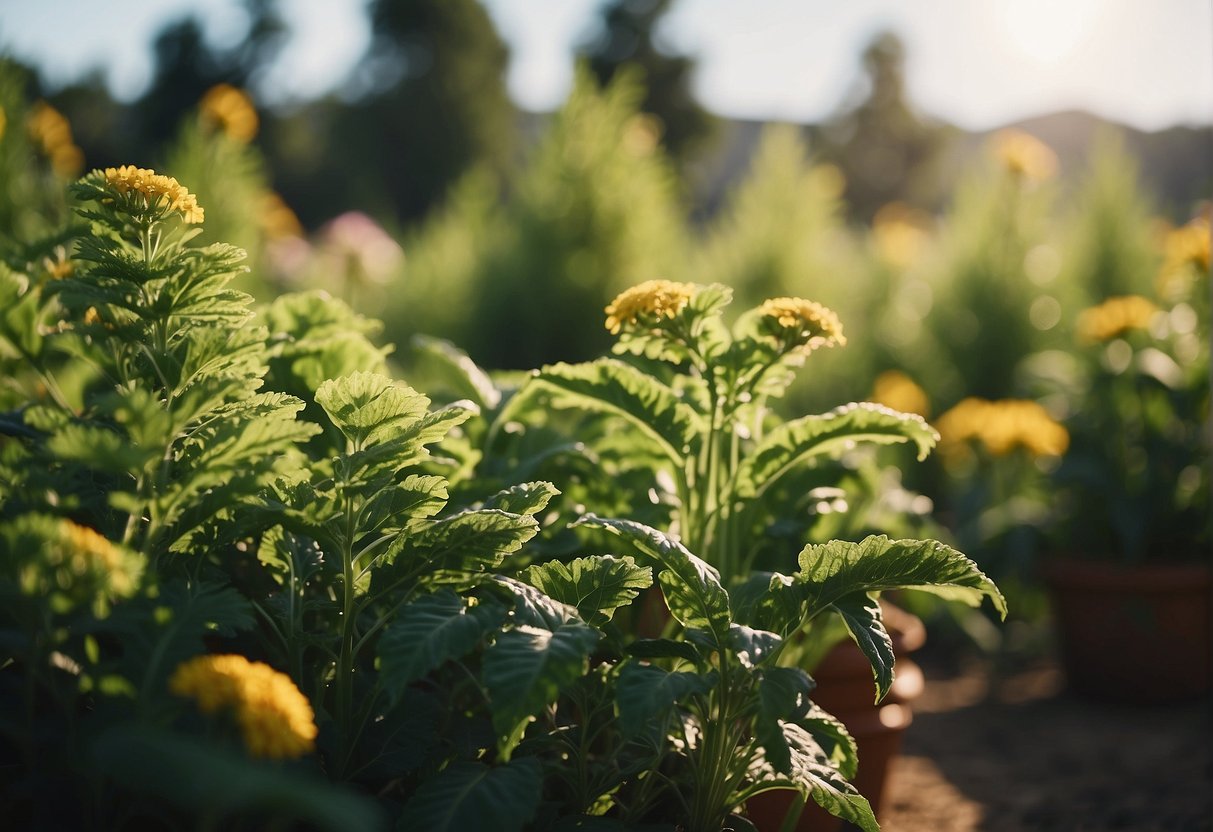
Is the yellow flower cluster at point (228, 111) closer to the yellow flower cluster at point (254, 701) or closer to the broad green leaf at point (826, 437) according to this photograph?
the broad green leaf at point (826, 437)

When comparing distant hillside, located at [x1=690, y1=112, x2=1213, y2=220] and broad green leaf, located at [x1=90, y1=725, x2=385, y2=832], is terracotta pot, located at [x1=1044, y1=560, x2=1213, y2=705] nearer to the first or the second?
broad green leaf, located at [x1=90, y1=725, x2=385, y2=832]

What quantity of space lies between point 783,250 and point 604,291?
1320 millimetres

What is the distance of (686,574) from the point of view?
1.17m

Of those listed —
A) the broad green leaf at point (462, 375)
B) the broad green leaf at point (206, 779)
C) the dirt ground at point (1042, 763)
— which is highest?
the broad green leaf at point (462, 375)

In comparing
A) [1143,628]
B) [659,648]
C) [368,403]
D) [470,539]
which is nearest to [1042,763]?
[1143,628]

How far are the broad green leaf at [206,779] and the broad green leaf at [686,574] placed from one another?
53 centimetres

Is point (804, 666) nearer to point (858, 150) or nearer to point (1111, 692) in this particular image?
point (1111, 692)

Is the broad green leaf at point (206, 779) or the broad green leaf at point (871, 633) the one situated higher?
the broad green leaf at point (871, 633)

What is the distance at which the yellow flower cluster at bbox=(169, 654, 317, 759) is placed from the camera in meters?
0.82

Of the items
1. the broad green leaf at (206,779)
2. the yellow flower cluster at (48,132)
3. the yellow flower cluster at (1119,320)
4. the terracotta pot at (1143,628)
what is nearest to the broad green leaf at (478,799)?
the broad green leaf at (206,779)

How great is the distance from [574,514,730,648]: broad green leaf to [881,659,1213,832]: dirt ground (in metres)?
0.97

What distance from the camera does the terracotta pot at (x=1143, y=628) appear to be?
2953 mm

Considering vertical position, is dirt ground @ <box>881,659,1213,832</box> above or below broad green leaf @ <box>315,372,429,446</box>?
below

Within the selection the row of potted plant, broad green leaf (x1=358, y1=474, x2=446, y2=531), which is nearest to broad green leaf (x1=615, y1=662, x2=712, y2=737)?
the row of potted plant
